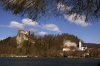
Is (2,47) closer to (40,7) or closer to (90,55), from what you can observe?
(90,55)

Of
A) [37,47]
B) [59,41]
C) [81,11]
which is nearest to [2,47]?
[37,47]

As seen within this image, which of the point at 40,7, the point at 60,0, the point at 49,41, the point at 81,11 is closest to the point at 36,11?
the point at 40,7

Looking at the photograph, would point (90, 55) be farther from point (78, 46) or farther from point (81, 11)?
point (81, 11)

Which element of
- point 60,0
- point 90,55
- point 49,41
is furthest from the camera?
point 49,41

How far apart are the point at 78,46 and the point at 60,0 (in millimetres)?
184220

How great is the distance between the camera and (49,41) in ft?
615

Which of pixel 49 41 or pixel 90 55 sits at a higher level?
pixel 49 41

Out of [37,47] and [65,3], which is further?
[37,47]

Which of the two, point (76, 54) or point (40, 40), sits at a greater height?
point (40, 40)

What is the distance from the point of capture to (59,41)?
189 metres

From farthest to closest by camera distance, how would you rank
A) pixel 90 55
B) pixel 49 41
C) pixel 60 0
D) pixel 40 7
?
1. pixel 49 41
2. pixel 90 55
3. pixel 60 0
4. pixel 40 7

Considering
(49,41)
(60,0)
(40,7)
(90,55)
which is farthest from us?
(49,41)

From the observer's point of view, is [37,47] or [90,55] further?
[37,47]

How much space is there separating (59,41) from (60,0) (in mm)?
183419
